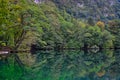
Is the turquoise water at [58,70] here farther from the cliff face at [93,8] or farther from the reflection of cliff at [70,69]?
the cliff face at [93,8]

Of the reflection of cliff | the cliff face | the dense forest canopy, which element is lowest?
the reflection of cliff

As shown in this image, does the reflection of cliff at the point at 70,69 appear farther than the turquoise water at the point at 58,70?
Yes

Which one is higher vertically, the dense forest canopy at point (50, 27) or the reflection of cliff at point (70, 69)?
the dense forest canopy at point (50, 27)

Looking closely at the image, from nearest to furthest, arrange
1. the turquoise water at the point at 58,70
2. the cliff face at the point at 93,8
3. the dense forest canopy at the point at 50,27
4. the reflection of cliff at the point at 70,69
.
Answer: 1. the turquoise water at the point at 58,70
2. the reflection of cliff at the point at 70,69
3. the dense forest canopy at the point at 50,27
4. the cliff face at the point at 93,8

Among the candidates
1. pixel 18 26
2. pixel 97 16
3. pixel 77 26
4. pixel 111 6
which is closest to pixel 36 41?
pixel 18 26

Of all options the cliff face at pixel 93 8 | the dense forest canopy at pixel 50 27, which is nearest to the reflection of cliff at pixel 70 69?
the dense forest canopy at pixel 50 27

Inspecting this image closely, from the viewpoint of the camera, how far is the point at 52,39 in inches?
1821

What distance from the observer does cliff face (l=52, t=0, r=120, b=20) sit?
88644mm

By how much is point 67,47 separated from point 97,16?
4590 cm

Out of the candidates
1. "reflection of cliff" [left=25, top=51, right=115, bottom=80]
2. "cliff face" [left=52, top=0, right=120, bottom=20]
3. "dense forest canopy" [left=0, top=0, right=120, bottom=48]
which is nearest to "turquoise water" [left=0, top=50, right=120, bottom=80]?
"reflection of cliff" [left=25, top=51, right=115, bottom=80]

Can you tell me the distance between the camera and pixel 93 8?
100562mm

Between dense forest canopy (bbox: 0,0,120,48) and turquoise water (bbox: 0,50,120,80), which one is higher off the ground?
dense forest canopy (bbox: 0,0,120,48)

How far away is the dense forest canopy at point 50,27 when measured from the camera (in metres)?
29.7

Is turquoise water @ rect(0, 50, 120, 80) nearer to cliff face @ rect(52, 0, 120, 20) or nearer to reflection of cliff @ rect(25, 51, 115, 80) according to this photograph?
reflection of cliff @ rect(25, 51, 115, 80)
